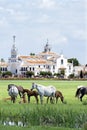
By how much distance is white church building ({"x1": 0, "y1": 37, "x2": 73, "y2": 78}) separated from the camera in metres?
178

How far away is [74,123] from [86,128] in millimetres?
5072

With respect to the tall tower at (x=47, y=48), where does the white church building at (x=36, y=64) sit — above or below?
below

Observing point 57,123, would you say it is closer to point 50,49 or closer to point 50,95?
point 50,95

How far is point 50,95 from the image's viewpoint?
90.3 ft

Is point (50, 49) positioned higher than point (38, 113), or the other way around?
point (50, 49)

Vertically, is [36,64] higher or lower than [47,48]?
lower

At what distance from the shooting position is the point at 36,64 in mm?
179500

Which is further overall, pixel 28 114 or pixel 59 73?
pixel 59 73

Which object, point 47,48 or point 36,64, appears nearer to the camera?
point 36,64

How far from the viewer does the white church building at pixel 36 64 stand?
178 meters

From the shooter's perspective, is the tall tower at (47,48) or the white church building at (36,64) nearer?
the white church building at (36,64)

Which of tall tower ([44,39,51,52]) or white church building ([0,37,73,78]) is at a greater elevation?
tall tower ([44,39,51,52])

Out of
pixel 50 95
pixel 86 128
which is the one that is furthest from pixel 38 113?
pixel 50 95

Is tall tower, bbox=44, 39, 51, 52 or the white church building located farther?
tall tower, bbox=44, 39, 51, 52
